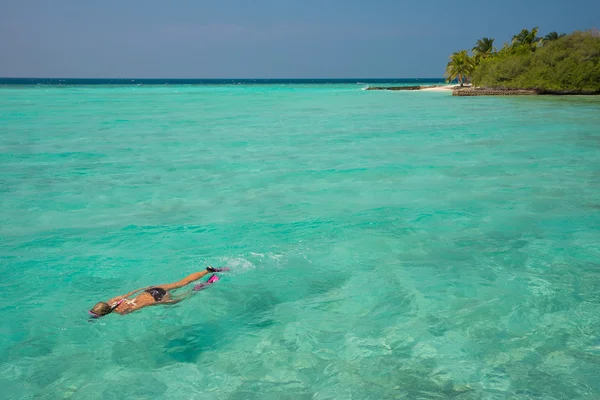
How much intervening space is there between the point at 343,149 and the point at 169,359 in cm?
1579

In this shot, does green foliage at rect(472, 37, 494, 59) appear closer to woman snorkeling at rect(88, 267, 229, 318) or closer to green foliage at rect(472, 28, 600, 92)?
green foliage at rect(472, 28, 600, 92)

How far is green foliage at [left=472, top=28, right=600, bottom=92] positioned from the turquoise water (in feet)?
145

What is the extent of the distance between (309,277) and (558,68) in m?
57.6

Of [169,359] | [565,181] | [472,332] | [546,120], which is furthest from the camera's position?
[546,120]

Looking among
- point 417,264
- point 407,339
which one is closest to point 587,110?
point 417,264

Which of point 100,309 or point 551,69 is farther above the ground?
point 551,69

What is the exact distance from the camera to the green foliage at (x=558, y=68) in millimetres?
52781

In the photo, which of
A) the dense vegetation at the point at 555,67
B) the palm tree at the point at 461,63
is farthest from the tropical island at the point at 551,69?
the palm tree at the point at 461,63

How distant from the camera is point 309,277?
25.2ft

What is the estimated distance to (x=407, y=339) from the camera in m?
5.80

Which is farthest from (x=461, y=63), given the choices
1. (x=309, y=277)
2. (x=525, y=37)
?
(x=309, y=277)

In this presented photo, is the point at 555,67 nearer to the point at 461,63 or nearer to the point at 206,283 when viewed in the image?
the point at 461,63

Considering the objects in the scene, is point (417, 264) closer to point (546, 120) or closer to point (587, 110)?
point (546, 120)

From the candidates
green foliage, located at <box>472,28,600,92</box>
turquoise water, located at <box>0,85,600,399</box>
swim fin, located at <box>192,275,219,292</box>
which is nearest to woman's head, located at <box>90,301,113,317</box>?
turquoise water, located at <box>0,85,600,399</box>
